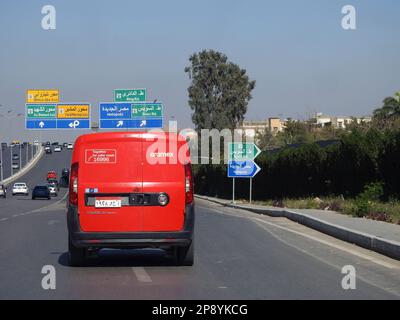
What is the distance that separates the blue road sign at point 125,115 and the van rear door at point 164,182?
3790cm

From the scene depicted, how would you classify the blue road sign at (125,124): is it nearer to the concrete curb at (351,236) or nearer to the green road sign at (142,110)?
the green road sign at (142,110)

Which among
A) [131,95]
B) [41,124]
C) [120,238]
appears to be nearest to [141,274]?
[120,238]

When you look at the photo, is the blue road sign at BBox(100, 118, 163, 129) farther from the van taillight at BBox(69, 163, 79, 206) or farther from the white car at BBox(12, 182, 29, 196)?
the van taillight at BBox(69, 163, 79, 206)

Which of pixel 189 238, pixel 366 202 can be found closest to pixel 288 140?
pixel 366 202

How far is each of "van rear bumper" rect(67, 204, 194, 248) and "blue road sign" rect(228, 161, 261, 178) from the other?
90.4 feet

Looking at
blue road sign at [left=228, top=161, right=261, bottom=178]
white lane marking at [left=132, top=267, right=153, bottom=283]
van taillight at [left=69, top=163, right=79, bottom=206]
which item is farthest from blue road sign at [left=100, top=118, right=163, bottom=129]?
van taillight at [left=69, top=163, right=79, bottom=206]

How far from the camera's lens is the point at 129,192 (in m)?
12.4

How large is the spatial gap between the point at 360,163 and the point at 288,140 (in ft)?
142

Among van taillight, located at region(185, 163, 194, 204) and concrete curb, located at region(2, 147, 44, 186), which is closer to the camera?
van taillight, located at region(185, 163, 194, 204)

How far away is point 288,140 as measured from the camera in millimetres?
71750

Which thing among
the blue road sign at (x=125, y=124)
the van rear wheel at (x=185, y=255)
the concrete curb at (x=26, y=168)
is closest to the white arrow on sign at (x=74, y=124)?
the blue road sign at (x=125, y=124)

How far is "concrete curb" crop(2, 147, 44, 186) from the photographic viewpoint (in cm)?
10668

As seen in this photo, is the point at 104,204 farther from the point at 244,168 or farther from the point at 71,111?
the point at 71,111
